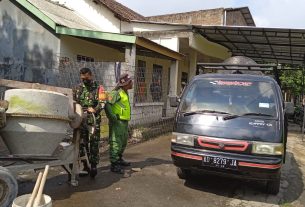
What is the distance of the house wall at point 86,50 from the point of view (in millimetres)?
11617

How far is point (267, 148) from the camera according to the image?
563cm

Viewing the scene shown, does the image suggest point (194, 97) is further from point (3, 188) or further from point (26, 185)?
point (3, 188)

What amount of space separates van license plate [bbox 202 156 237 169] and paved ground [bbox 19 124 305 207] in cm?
54

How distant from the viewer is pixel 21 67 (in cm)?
1113

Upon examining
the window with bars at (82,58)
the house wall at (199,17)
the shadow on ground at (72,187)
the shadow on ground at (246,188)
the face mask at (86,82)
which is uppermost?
the house wall at (199,17)

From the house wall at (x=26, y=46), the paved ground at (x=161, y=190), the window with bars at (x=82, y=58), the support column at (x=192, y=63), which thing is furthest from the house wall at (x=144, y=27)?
the paved ground at (x=161, y=190)

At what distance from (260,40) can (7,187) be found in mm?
13104

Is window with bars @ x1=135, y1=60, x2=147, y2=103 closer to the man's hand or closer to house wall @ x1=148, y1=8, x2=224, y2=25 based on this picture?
the man's hand

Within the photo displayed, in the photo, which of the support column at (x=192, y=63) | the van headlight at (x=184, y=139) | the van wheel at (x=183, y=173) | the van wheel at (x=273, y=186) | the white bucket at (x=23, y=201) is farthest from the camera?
the support column at (x=192, y=63)

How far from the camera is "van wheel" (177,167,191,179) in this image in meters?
6.68

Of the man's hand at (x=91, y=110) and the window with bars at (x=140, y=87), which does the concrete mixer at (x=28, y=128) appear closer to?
the man's hand at (x=91, y=110)

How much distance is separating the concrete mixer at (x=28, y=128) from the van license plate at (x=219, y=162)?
2.05 m

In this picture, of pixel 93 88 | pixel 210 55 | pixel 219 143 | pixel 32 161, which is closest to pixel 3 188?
pixel 32 161

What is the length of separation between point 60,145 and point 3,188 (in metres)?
1.28
